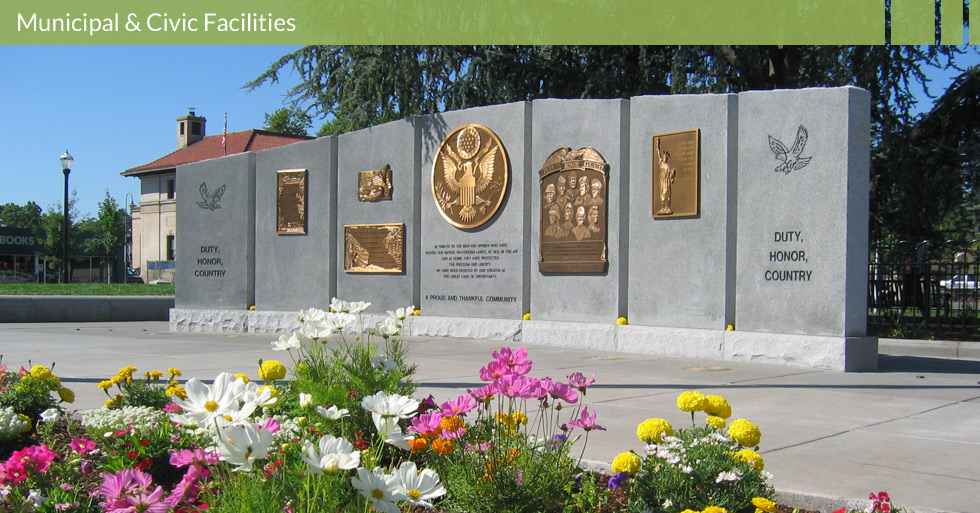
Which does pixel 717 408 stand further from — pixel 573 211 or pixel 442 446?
pixel 573 211

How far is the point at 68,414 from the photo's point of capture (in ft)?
18.5

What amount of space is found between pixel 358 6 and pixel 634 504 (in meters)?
16.5

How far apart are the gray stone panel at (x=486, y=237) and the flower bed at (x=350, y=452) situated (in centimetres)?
781

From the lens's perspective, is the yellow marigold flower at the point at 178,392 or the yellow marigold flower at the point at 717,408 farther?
the yellow marigold flower at the point at 717,408

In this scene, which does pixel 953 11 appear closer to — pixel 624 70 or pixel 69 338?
pixel 624 70

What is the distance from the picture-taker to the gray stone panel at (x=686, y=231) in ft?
35.9

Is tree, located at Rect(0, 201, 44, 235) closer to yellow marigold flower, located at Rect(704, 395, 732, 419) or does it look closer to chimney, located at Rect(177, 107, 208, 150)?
chimney, located at Rect(177, 107, 208, 150)

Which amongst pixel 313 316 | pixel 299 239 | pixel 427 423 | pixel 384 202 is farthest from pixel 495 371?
pixel 299 239

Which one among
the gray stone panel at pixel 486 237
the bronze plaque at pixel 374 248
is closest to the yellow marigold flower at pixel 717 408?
the gray stone panel at pixel 486 237

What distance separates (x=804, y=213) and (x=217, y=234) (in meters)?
11.8

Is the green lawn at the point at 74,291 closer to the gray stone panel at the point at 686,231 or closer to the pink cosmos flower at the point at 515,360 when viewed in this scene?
the gray stone panel at the point at 686,231

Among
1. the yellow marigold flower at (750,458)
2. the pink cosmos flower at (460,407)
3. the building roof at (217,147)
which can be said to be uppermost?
the building roof at (217,147)

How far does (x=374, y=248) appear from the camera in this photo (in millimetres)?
14906

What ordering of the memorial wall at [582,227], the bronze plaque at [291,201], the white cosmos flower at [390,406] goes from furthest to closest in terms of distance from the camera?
the bronze plaque at [291,201], the memorial wall at [582,227], the white cosmos flower at [390,406]
